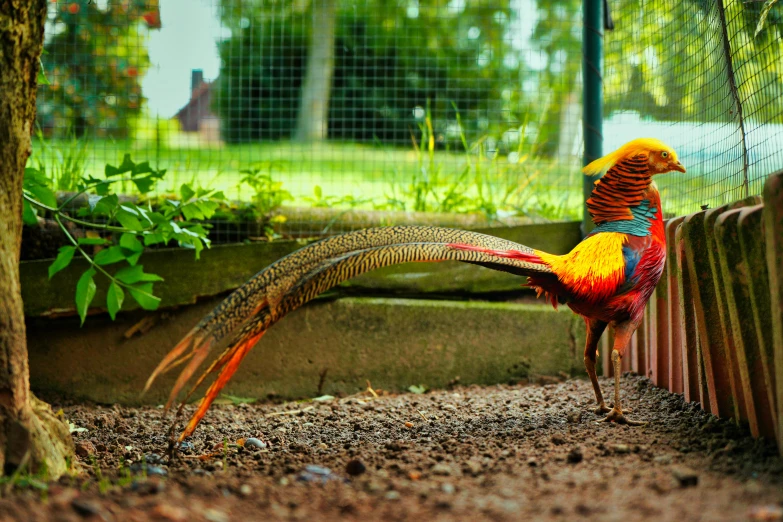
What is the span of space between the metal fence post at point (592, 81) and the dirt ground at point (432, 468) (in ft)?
5.34

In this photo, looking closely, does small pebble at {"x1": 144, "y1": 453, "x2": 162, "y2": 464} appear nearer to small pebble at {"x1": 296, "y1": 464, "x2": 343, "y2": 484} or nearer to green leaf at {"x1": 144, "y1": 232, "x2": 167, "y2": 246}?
small pebble at {"x1": 296, "y1": 464, "x2": 343, "y2": 484}

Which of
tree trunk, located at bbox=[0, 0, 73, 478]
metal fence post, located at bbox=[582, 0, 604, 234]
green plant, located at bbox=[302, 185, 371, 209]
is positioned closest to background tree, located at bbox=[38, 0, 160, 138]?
green plant, located at bbox=[302, 185, 371, 209]

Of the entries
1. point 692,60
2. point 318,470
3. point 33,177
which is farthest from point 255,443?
point 692,60

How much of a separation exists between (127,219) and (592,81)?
294cm

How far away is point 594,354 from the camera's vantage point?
3.49 metres

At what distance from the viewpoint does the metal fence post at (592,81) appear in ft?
14.7

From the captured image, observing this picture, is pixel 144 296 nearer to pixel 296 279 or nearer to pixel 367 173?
pixel 296 279

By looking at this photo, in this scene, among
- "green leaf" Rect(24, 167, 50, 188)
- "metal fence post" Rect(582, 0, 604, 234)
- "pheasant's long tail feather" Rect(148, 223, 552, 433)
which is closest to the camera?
"pheasant's long tail feather" Rect(148, 223, 552, 433)

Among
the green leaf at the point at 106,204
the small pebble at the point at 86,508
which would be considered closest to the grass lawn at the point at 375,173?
the green leaf at the point at 106,204

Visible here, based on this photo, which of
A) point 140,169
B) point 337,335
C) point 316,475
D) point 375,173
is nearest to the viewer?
point 316,475

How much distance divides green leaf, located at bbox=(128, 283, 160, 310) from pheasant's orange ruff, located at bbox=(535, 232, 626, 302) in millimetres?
2024

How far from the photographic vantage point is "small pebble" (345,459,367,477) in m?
2.34

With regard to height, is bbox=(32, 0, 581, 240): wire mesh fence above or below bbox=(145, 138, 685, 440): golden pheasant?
above

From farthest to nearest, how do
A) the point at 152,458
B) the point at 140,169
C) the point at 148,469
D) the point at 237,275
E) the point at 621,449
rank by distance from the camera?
the point at 237,275 → the point at 140,169 → the point at 152,458 → the point at 148,469 → the point at 621,449
